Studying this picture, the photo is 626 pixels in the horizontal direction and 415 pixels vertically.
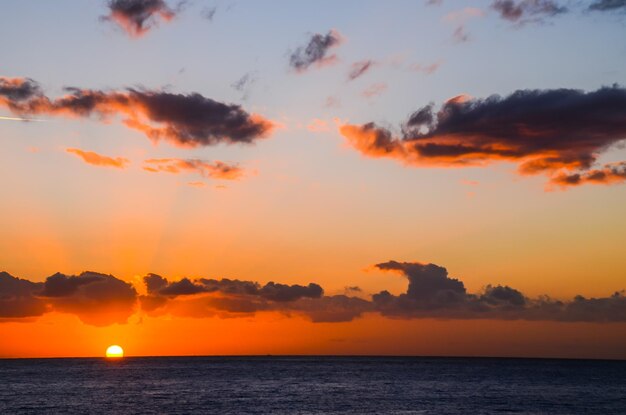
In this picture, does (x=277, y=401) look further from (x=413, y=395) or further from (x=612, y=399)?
(x=612, y=399)

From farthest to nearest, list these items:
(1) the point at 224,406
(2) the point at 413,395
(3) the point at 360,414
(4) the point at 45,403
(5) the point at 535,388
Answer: (5) the point at 535,388, (2) the point at 413,395, (4) the point at 45,403, (1) the point at 224,406, (3) the point at 360,414

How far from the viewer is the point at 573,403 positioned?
136125 millimetres

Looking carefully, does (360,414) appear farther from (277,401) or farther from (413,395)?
(413,395)

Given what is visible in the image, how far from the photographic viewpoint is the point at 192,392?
155000mm

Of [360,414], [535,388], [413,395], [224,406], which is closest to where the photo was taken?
[360,414]

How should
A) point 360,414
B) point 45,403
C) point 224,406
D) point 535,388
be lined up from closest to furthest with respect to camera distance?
point 360,414 < point 224,406 < point 45,403 < point 535,388

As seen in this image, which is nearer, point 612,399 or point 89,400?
point 89,400

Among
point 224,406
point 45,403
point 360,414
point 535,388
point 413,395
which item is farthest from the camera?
point 535,388

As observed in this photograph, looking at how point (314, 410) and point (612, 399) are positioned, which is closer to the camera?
point (314, 410)

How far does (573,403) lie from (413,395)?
108 feet

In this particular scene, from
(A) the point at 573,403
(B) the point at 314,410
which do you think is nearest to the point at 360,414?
(B) the point at 314,410

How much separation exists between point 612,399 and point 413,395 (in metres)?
43.8

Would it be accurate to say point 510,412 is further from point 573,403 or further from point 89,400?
point 89,400

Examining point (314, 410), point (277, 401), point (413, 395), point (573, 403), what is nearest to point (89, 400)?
point (277, 401)
